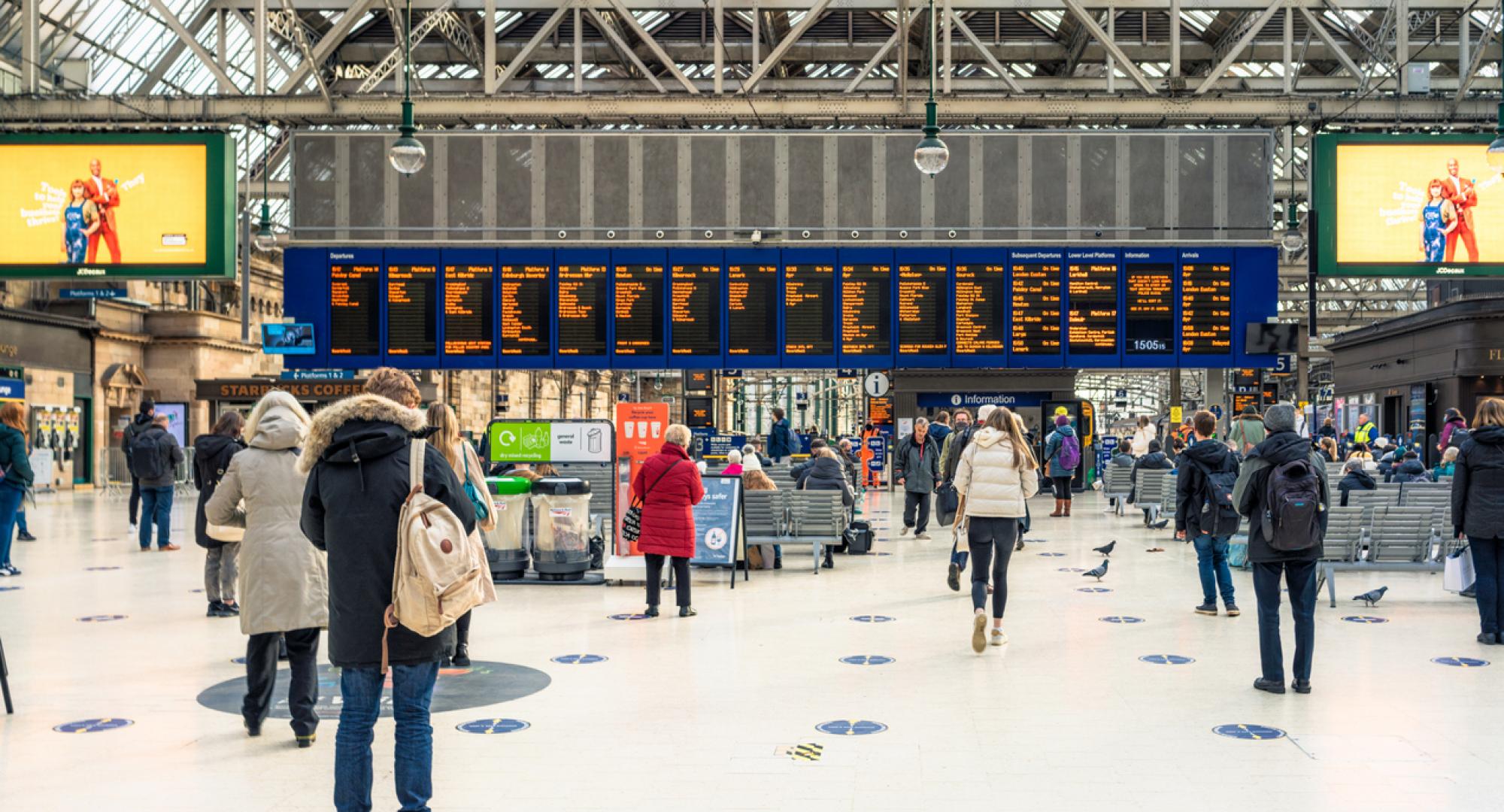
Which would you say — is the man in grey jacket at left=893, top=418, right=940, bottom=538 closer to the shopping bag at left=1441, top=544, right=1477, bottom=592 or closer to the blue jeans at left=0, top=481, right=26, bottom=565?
the shopping bag at left=1441, top=544, right=1477, bottom=592

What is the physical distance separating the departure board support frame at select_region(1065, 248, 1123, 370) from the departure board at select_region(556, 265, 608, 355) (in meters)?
6.22

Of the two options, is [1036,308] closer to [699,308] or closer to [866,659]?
[699,308]

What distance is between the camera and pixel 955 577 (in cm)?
1064

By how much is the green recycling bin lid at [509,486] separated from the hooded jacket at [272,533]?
17.9 ft

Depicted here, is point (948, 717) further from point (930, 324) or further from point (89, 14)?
point (89, 14)

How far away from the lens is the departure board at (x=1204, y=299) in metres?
17.4

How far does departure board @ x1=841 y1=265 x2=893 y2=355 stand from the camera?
56.6 feet

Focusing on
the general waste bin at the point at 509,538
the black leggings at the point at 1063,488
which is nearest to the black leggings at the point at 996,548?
the general waste bin at the point at 509,538

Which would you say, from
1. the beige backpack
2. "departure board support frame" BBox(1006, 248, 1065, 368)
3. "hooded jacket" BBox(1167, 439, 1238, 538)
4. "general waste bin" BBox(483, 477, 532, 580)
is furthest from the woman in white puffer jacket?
"departure board support frame" BBox(1006, 248, 1065, 368)

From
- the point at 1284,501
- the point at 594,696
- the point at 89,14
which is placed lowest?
the point at 594,696

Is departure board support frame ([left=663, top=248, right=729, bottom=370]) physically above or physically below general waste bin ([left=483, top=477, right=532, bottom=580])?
above

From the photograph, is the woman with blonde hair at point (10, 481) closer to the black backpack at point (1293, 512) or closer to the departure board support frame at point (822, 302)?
the departure board support frame at point (822, 302)

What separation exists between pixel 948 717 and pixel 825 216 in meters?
12.2

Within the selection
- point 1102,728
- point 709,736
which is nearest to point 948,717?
point 1102,728
